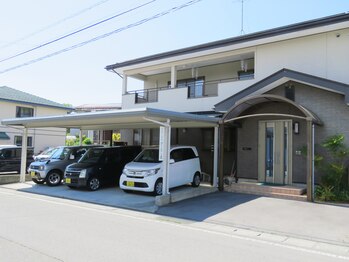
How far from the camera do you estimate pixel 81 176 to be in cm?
1211

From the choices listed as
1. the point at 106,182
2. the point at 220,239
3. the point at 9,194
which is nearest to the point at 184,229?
the point at 220,239

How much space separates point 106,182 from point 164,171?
3.88 m

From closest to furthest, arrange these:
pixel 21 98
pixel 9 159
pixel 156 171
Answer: pixel 156 171 < pixel 9 159 < pixel 21 98

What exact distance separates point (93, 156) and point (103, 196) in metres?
2.71

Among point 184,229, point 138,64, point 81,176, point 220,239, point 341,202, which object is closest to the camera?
point 220,239

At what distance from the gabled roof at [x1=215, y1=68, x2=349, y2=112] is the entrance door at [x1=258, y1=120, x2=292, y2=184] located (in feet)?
5.44

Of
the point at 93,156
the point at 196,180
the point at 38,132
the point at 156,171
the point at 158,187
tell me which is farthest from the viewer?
the point at 38,132

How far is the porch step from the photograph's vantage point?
35.0 feet

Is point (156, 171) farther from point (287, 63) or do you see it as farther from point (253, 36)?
point (253, 36)

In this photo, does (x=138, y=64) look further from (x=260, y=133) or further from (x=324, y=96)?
(x=324, y=96)

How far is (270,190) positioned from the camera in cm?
1121

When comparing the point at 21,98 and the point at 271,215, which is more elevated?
the point at 21,98

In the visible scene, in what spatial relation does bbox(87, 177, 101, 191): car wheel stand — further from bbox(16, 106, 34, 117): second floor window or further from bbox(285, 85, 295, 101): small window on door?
bbox(16, 106, 34, 117): second floor window

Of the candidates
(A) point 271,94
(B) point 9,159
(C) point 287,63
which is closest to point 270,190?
(A) point 271,94
